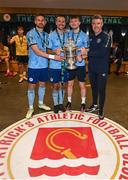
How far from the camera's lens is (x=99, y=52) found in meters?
3.35

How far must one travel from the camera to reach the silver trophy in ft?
11.0

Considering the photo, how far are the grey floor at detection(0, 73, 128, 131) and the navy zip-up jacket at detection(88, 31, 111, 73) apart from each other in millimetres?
878

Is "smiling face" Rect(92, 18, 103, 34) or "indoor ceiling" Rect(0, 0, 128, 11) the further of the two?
"indoor ceiling" Rect(0, 0, 128, 11)

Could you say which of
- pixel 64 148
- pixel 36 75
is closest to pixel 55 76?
pixel 36 75

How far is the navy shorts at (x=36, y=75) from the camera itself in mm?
3605

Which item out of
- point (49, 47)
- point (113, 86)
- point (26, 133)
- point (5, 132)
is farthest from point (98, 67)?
point (113, 86)

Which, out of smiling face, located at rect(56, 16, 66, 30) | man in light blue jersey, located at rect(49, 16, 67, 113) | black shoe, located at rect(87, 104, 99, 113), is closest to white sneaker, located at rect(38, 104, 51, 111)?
man in light blue jersey, located at rect(49, 16, 67, 113)

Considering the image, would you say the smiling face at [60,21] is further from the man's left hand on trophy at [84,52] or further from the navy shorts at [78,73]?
the navy shorts at [78,73]

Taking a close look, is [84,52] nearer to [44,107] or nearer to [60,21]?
[60,21]

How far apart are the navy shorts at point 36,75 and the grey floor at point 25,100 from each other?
2.04 feet

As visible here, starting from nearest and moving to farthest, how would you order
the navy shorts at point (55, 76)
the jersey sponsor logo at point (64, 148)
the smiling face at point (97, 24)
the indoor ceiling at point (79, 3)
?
the jersey sponsor logo at point (64, 148), the smiling face at point (97, 24), the navy shorts at point (55, 76), the indoor ceiling at point (79, 3)

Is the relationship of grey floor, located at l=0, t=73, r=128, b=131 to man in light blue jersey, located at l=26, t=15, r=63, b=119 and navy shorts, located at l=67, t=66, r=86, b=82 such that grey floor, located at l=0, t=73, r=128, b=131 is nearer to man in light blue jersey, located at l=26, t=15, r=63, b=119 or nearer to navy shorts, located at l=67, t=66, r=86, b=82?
man in light blue jersey, located at l=26, t=15, r=63, b=119

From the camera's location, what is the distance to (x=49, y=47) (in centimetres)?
353

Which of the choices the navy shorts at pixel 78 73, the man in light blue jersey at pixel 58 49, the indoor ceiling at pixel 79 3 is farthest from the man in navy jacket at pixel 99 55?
the indoor ceiling at pixel 79 3
